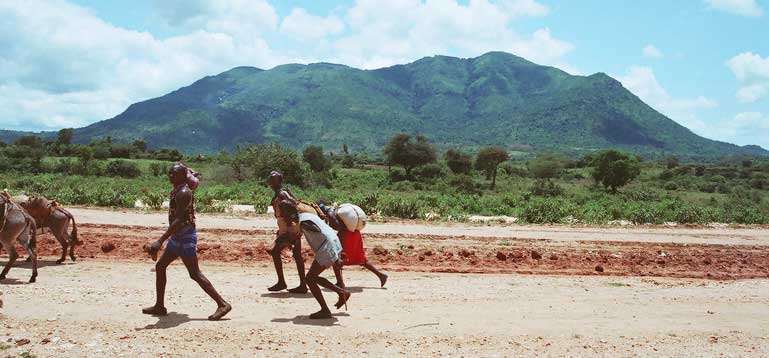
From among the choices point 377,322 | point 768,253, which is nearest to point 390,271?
point 377,322

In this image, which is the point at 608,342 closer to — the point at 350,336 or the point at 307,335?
the point at 350,336

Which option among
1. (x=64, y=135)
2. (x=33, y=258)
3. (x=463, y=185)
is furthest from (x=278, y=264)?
(x=64, y=135)

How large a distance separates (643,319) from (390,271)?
4.90 metres

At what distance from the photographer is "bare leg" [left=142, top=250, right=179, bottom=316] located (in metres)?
7.68

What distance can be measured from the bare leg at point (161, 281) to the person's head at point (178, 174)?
0.88 m

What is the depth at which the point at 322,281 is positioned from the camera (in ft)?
26.0

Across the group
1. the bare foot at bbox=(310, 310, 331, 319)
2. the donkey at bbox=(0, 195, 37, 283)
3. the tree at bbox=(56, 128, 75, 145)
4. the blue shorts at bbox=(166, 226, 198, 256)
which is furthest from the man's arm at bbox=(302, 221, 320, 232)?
the tree at bbox=(56, 128, 75, 145)

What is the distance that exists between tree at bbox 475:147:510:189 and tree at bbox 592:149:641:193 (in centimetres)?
1348

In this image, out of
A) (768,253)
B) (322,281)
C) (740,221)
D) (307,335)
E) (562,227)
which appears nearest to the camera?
(307,335)

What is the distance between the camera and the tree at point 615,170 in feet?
177

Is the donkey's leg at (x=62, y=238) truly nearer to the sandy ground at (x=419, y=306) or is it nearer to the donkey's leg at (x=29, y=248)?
the sandy ground at (x=419, y=306)

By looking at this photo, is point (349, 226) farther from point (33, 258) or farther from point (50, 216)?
point (50, 216)

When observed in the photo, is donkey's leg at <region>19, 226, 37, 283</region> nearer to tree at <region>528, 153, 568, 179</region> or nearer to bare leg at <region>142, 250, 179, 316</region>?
bare leg at <region>142, 250, 179, 316</region>

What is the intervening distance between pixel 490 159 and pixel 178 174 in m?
65.5
